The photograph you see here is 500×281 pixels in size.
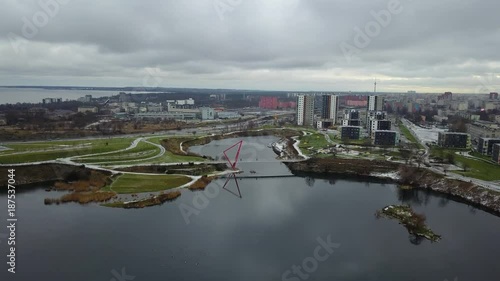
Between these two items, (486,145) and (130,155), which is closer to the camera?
(130,155)

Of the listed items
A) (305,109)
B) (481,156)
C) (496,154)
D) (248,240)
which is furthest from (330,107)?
(248,240)

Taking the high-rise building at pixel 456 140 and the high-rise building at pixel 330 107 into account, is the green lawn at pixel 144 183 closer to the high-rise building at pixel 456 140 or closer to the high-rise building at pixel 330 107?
the high-rise building at pixel 456 140

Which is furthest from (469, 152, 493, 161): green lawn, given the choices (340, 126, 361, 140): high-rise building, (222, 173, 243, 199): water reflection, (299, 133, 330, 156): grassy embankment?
(222, 173, 243, 199): water reflection

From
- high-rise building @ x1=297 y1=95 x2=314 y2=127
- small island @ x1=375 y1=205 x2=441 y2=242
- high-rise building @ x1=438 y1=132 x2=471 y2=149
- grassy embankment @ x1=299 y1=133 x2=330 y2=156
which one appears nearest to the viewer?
small island @ x1=375 y1=205 x2=441 y2=242

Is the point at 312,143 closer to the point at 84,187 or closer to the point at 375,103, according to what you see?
the point at 84,187

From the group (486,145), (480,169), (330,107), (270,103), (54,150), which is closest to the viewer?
(480,169)

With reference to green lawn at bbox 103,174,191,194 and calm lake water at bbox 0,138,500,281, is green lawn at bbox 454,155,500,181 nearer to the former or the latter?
calm lake water at bbox 0,138,500,281
